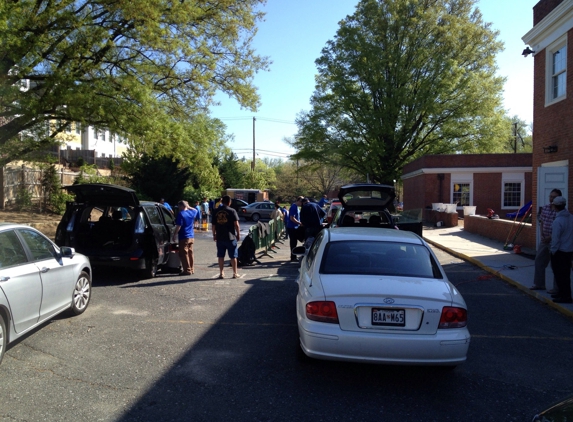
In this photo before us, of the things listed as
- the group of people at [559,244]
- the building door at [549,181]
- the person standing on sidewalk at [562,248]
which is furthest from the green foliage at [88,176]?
the person standing on sidewalk at [562,248]

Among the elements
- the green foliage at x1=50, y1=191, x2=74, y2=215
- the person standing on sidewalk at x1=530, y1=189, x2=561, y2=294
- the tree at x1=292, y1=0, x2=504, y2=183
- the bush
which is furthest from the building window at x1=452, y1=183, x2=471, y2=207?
the bush

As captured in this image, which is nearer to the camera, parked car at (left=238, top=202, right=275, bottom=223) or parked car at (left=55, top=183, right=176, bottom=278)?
parked car at (left=55, top=183, right=176, bottom=278)

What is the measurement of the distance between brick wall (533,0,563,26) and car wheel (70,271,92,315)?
13037mm

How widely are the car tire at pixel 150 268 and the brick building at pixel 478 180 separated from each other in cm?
2349

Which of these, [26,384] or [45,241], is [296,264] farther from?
[26,384]

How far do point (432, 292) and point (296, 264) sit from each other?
325 inches

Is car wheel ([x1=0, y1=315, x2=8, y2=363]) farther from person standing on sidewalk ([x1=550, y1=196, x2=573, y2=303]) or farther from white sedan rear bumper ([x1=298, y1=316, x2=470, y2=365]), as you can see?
person standing on sidewalk ([x1=550, y1=196, x2=573, y2=303])

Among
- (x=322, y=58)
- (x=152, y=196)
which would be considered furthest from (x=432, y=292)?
(x=322, y=58)

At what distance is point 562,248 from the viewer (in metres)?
8.02

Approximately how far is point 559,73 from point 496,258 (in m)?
5.11

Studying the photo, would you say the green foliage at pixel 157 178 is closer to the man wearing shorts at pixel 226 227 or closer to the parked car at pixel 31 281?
the man wearing shorts at pixel 226 227

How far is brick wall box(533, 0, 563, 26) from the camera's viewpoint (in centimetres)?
1356

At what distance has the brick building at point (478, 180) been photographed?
30875 millimetres

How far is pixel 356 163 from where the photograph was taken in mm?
37250
